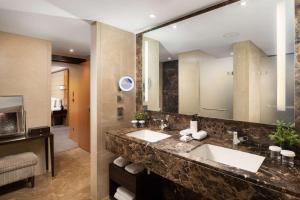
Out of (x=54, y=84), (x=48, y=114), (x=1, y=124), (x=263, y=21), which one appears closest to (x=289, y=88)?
(x=263, y=21)

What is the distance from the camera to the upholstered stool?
7.06ft

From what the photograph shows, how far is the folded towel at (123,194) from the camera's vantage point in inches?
73.6

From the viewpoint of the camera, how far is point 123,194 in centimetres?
194

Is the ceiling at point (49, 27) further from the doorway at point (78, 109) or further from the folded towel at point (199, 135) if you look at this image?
the folded towel at point (199, 135)

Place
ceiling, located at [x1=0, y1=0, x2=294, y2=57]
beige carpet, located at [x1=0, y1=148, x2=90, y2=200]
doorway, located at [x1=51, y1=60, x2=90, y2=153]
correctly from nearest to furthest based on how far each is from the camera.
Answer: ceiling, located at [x1=0, y1=0, x2=294, y2=57] → beige carpet, located at [x1=0, y1=148, x2=90, y2=200] → doorway, located at [x1=51, y1=60, x2=90, y2=153]

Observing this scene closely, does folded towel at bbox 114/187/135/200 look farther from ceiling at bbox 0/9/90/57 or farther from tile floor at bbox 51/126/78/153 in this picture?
tile floor at bbox 51/126/78/153

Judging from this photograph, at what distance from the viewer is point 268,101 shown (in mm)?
1445

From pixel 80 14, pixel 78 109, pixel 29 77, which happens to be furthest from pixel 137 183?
pixel 78 109

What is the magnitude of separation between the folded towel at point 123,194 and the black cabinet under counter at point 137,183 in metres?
0.06

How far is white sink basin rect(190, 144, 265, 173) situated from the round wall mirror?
4.18ft

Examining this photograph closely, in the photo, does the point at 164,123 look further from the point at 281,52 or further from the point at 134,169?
the point at 281,52

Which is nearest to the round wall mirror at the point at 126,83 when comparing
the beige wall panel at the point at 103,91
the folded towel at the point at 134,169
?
the beige wall panel at the point at 103,91

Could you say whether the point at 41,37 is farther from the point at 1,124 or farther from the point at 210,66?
the point at 210,66

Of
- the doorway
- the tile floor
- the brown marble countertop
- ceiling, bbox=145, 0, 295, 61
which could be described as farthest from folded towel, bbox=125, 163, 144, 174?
the tile floor
